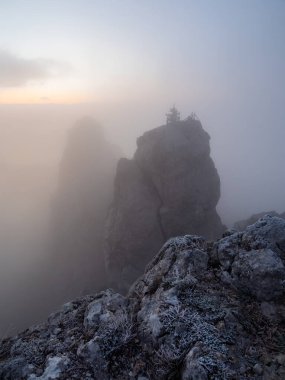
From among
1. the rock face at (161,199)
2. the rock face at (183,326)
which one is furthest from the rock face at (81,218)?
the rock face at (183,326)

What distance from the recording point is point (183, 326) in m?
8.23

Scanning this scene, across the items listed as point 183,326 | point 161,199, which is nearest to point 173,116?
point 161,199

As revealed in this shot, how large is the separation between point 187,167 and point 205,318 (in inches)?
1885

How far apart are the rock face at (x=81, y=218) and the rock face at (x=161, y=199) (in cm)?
893

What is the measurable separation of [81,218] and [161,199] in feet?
76.0

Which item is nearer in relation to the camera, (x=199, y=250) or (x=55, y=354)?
(x=55, y=354)

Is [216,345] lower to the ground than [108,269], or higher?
higher

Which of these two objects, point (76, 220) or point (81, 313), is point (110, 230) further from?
point (81, 313)

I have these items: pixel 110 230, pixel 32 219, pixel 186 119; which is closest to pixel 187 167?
pixel 186 119

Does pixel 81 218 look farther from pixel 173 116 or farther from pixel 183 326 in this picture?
pixel 183 326

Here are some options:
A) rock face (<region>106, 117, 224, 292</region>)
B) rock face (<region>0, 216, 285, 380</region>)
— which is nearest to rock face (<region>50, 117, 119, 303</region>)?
rock face (<region>106, 117, 224, 292</region>)

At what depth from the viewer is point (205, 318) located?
8.45m

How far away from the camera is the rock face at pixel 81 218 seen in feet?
214

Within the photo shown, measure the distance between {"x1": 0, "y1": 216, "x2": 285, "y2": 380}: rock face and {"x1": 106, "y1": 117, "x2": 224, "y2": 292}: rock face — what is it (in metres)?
44.1
